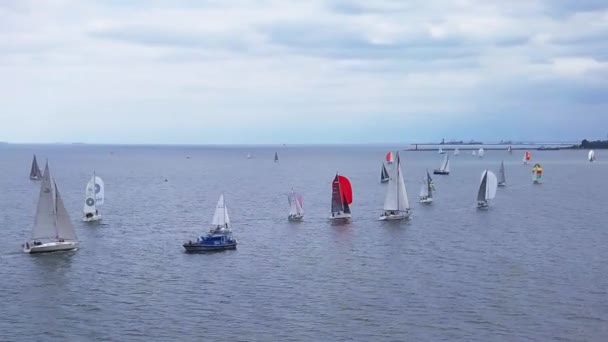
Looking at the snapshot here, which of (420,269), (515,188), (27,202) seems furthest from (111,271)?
(515,188)

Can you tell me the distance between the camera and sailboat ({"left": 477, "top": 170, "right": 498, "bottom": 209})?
104m

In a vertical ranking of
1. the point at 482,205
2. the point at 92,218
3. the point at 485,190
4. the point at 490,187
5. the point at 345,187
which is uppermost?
the point at 345,187

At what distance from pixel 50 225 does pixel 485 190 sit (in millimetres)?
60252

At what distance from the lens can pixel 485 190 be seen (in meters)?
104

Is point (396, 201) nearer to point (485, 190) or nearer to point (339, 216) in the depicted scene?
point (339, 216)

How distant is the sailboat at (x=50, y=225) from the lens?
64750 millimetres

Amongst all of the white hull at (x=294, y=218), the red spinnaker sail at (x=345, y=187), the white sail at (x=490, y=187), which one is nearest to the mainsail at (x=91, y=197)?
the white hull at (x=294, y=218)

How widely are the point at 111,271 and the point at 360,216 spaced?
41.9 metres

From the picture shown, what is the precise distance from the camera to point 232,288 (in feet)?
168

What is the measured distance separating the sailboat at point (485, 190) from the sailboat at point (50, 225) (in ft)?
188

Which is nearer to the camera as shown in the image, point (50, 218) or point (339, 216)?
point (50, 218)

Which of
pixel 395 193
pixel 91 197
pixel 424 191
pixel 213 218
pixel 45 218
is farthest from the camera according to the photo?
pixel 424 191

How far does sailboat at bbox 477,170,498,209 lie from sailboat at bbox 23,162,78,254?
2259 inches

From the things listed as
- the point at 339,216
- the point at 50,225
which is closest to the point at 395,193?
the point at 339,216
